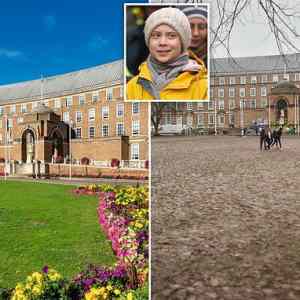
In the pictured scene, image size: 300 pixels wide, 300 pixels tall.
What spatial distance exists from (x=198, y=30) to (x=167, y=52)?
0.64ft

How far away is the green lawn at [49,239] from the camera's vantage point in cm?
489

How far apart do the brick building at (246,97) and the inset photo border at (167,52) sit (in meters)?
0.06

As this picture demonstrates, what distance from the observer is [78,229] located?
22.4 ft

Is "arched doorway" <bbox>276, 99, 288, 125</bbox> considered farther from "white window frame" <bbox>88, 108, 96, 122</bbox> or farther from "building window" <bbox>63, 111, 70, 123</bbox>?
"building window" <bbox>63, 111, 70, 123</bbox>

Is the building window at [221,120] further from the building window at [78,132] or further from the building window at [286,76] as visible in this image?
the building window at [78,132]

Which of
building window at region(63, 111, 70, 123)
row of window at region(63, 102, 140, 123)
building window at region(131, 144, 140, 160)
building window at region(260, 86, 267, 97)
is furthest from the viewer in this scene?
building window at region(63, 111, 70, 123)

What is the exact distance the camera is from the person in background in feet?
6.84

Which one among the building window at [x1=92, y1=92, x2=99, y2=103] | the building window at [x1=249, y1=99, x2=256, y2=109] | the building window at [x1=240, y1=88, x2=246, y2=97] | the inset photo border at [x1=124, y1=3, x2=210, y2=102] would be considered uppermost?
the building window at [x1=92, y1=92, x2=99, y2=103]

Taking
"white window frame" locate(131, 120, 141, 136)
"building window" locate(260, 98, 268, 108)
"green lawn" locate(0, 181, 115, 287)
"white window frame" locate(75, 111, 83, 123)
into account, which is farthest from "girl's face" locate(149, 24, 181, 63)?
"white window frame" locate(75, 111, 83, 123)

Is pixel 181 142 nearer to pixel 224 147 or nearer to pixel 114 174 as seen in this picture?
pixel 224 147

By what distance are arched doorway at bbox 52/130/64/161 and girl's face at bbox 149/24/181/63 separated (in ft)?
98.9

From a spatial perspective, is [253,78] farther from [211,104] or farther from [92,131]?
[92,131]

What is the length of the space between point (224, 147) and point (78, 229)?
519 centimetres

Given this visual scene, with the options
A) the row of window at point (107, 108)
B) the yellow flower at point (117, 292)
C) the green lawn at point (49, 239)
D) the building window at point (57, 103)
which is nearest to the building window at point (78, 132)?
the row of window at point (107, 108)
